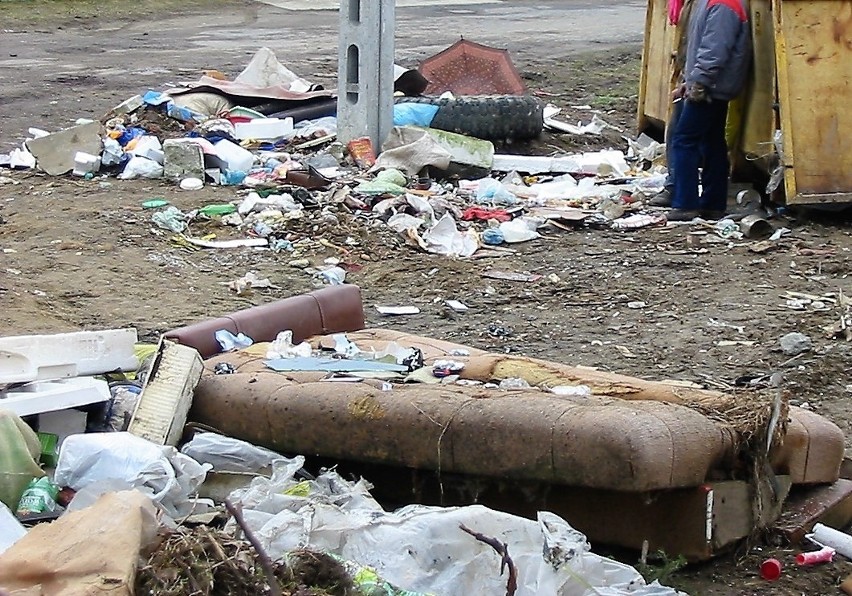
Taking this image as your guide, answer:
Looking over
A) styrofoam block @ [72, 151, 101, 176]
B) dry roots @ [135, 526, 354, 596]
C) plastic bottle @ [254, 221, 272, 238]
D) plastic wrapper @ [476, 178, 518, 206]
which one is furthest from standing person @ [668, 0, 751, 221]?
dry roots @ [135, 526, 354, 596]

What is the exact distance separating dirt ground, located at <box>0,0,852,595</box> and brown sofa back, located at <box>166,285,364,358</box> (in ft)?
3.24

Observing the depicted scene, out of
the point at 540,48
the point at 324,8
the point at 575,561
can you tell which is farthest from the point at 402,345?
the point at 324,8

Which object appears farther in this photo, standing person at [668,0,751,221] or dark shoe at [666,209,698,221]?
dark shoe at [666,209,698,221]

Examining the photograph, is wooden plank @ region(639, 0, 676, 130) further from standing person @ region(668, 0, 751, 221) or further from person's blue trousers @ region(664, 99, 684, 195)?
standing person @ region(668, 0, 751, 221)

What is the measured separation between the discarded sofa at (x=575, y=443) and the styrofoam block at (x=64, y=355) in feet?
1.32

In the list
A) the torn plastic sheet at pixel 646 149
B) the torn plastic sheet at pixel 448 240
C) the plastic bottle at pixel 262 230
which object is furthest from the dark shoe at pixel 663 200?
the plastic bottle at pixel 262 230

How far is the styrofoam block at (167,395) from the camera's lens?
3693 mm

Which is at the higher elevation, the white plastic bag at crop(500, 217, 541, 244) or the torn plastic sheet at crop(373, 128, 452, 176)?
the torn plastic sheet at crop(373, 128, 452, 176)

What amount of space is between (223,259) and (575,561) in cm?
452

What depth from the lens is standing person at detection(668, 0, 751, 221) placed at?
7754 millimetres

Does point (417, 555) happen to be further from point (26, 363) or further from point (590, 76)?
point (590, 76)

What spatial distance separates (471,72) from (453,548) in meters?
9.26

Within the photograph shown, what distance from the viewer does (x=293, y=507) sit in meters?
3.32

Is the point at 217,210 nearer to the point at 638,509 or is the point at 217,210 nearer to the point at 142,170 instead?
the point at 142,170
